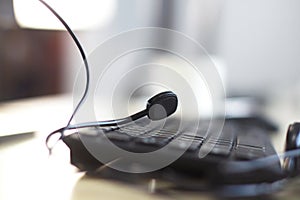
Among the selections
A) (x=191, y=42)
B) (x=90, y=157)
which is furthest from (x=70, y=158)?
(x=191, y=42)

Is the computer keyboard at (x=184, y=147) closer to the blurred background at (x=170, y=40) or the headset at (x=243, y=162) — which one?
the headset at (x=243, y=162)

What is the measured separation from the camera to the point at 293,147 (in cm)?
39

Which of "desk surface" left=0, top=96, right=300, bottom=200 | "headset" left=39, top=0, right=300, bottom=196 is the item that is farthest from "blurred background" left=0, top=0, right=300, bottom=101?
"headset" left=39, top=0, right=300, bottom=196

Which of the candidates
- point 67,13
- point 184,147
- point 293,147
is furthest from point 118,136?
point 67,13

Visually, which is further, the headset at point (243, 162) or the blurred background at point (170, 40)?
the blurred background at point (170, 40)

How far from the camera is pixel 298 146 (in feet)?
1.27

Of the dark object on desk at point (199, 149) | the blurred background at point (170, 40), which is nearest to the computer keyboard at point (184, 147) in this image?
the dark object on desk at point (199, 149)

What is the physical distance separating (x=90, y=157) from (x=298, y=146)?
0.25 m

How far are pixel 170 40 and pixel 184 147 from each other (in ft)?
1.76

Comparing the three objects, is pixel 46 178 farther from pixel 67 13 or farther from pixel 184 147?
pixel 67 13

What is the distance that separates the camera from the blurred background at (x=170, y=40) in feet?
2.42

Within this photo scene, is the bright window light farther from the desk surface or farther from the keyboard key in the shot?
the keyboard key

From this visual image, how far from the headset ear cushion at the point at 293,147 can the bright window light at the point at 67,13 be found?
22.7 inches

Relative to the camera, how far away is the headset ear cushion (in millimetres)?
367
